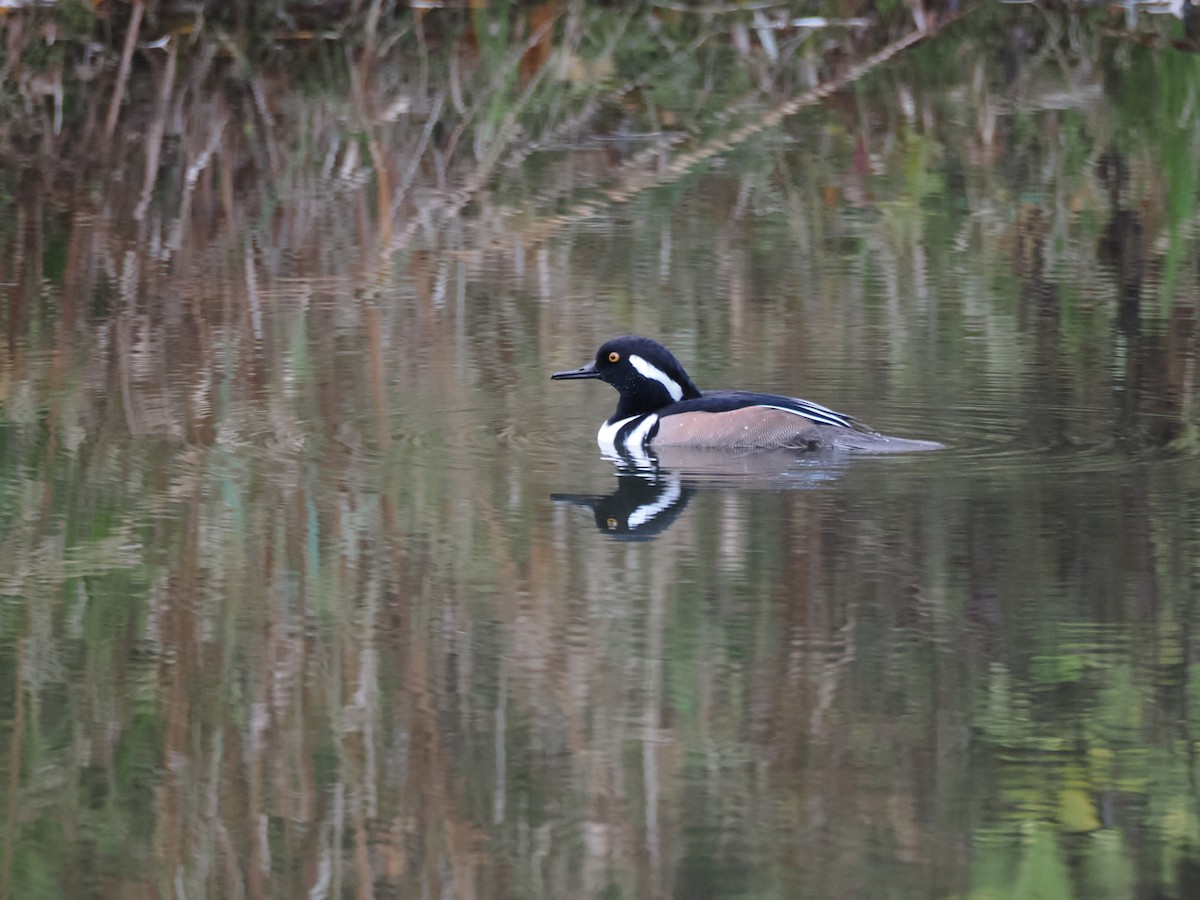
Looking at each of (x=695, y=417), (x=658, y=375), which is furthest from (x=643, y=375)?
(x=695, y=417)

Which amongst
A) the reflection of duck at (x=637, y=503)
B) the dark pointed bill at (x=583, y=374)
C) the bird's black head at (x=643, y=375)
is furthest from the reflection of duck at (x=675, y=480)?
the dark pointed bill at (x=583, y=374)

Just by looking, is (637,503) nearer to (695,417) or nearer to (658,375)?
(695,417)

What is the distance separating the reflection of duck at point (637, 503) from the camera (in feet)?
22.4

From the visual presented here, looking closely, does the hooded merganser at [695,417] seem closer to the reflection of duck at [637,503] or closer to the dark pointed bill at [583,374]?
the dark pointed bill at [583,374]

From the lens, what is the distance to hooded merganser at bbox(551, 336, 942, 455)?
25.8 ft

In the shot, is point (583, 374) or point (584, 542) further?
point (583, 374)

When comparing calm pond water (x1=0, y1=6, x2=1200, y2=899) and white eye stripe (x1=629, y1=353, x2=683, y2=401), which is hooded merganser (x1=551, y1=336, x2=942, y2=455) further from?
calm pond water (x1=0, y1=6, x2=1200, y2=899)

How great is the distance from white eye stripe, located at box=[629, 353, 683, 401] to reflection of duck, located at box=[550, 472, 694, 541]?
3.01 ft

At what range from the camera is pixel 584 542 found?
21.8 ft

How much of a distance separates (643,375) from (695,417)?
1.63ft

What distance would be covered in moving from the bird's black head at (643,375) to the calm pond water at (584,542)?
0.81ft

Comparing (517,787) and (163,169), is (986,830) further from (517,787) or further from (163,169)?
(163,169)

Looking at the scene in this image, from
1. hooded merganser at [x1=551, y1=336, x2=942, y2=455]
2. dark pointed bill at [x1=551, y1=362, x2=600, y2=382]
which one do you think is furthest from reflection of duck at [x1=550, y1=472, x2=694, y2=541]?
dark pointed bill at [x1=551, y1=362, x2=600, y2=382]

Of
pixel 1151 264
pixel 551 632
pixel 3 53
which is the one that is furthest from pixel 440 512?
pixel 3 53
